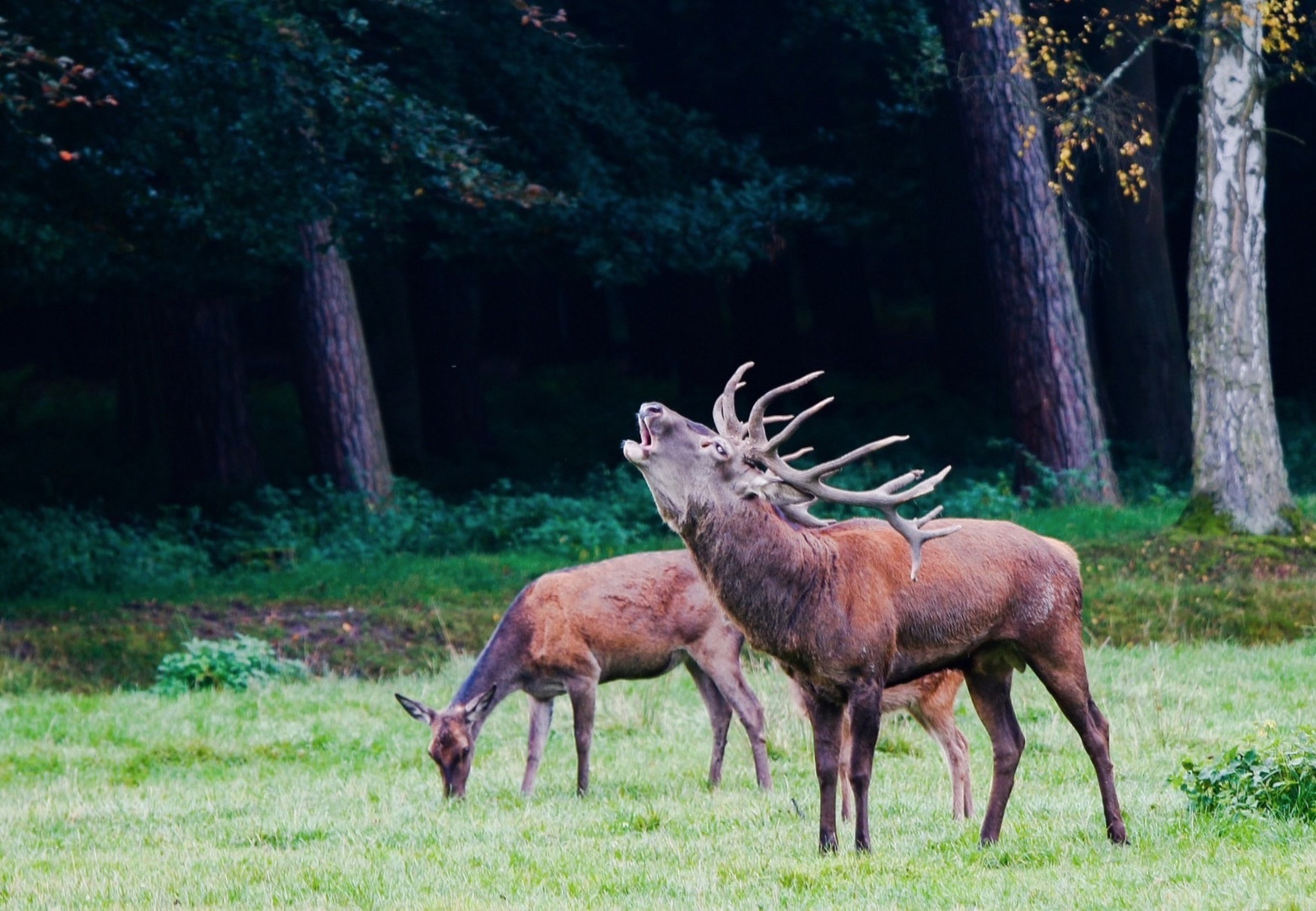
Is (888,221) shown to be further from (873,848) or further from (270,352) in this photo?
(873,848)

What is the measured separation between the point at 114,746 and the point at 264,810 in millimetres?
2724

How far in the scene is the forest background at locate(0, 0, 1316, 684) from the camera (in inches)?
659

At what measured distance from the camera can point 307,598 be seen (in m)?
16.8

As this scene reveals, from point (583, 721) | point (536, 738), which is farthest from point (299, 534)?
point (583, 721)

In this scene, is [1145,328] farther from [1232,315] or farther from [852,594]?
[852,594]

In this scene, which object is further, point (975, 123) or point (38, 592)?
point (975, 123)

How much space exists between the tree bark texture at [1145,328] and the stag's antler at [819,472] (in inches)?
704

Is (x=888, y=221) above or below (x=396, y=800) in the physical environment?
above

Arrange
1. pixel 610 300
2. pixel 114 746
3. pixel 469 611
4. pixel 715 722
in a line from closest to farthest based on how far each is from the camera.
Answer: pixel 715 722, pixel 114 746, pixel 469 611, pixel 610 300

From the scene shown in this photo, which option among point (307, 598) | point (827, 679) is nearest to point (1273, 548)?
point (307, 598)

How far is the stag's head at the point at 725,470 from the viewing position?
745 cm

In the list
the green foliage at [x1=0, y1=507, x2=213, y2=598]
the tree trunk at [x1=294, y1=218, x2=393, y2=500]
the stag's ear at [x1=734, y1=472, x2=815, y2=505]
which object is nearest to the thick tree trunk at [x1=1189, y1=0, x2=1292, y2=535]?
the stag's ear at [x1=734, y1=472, x2=815, y2=505]

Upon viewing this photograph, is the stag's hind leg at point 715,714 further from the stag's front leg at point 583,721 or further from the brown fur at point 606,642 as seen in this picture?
the stag's front leg at point 583,721

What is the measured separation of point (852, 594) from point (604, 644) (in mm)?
3742
